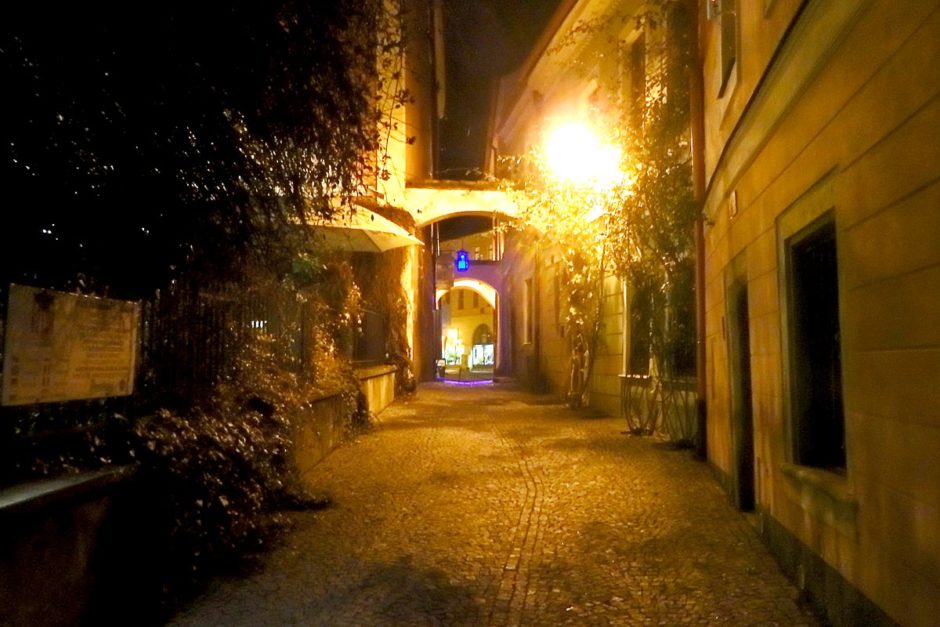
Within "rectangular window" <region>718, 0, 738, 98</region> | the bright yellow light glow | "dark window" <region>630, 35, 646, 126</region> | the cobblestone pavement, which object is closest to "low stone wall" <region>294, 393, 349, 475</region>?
the cobblestone pavement

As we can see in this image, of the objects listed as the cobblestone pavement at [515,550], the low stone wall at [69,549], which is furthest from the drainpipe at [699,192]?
the low stone wall at [69,549]

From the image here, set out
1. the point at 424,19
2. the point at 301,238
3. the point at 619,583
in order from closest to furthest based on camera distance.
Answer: the point at 619,583
the point at 301,238
the point at 424,19

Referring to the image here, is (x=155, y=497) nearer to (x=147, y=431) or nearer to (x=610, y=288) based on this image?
(x=147, y=431)

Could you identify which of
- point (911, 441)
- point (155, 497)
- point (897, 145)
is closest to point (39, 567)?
point (155, 497)

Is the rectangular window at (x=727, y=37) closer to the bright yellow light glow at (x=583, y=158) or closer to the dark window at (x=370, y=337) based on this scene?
the bright yellow light glow at (x=583, y=158)

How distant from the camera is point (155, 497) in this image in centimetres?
462

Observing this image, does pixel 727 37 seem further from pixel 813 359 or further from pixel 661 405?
pixel 661 405

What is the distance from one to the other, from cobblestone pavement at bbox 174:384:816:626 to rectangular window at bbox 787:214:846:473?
894 millimetres

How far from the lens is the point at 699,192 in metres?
8.47

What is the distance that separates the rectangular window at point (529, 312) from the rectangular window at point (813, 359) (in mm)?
15536

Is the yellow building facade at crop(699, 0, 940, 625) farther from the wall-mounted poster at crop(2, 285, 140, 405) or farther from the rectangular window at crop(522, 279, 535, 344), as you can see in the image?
the rectangular window at crop(522, 279, 535, 344)

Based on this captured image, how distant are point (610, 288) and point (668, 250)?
10.9ft

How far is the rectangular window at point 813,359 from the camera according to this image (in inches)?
179

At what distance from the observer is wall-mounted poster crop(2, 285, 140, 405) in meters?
3.98
